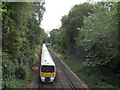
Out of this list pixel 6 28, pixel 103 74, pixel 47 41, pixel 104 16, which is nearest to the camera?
pixel 6 28

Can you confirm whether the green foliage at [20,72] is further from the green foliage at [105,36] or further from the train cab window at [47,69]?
the green foliage at [105,36]

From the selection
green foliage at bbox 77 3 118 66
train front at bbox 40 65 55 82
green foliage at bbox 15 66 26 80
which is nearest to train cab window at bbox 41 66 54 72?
train front at bbox 40 65 55 82

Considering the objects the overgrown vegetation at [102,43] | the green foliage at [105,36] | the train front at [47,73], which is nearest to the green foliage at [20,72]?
the train front at [47,73]

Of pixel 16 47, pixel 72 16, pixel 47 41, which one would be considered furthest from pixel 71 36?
pixel 47 41

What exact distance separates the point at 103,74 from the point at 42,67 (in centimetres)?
570

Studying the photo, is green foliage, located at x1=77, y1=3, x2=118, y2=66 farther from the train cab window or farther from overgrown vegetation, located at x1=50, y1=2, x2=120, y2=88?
the train cab window

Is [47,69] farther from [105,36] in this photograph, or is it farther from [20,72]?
[105,36]

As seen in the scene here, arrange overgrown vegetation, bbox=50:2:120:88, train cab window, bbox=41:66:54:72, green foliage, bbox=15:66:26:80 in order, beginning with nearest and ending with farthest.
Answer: overgrown vegetation, bbox=50:2:120:88 → green foliage, bbox=15:66:26:80 → train cab window, bbox=41:66:54:72

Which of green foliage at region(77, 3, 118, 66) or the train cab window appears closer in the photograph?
green foliage at region(77, 3, 118, 66)

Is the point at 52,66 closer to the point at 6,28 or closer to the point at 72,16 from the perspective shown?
the point at 6,28

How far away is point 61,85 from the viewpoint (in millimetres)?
10062

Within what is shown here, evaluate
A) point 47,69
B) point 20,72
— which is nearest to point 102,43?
point 47,69

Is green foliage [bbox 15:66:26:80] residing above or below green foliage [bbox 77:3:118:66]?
below

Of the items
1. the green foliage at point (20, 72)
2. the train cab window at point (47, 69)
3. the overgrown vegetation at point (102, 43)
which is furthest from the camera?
the train cab window at point (47, 69)
